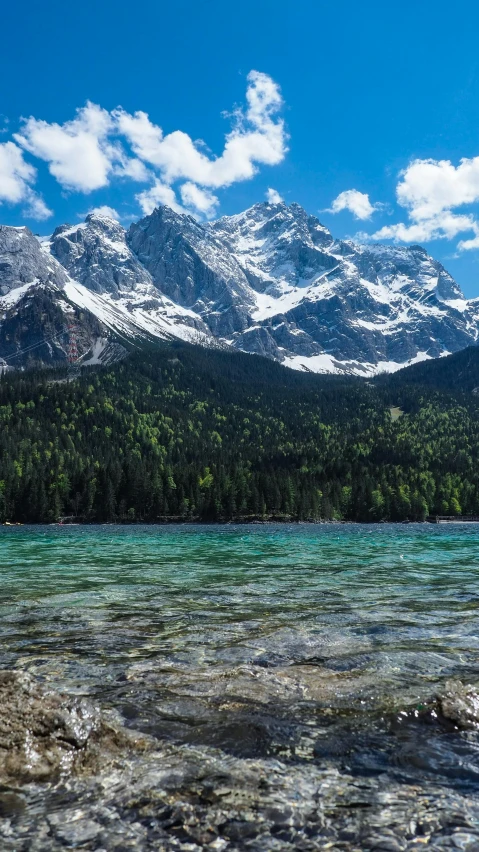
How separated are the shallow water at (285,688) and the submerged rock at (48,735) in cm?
74

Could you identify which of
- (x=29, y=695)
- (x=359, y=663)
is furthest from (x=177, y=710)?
(x=359, y=663)

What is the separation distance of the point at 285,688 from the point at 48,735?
525cm

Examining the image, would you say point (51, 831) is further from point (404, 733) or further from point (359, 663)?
point (359, 663)

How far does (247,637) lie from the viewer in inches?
699

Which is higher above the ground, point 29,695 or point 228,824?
point 29,695

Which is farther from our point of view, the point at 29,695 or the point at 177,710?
the point at 177,710

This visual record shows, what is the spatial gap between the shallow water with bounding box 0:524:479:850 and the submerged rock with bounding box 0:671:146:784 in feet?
2.44

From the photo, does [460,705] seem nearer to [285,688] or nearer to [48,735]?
[285,688]

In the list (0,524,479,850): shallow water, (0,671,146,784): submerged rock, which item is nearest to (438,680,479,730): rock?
(0,524,479,850): shallow water

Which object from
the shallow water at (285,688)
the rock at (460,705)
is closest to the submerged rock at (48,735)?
the shallow water at (285,688)

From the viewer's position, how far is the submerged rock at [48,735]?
28.7ft

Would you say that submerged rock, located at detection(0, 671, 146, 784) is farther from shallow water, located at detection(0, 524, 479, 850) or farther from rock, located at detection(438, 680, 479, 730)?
rock, located at detection(438, 680, 479, 730)

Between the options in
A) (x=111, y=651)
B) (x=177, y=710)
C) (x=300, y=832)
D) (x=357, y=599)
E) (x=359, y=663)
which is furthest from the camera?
(x=357, y=599)

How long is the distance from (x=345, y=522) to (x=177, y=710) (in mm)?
161088
